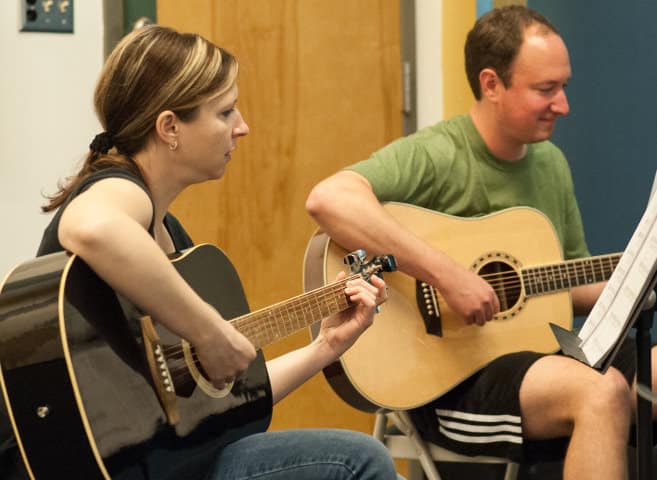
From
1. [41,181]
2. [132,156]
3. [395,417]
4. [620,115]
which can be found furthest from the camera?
[41,181]

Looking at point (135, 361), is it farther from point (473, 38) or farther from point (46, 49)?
point (46, 49)

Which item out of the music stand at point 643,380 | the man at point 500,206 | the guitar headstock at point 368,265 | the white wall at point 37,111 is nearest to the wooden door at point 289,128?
the white wall at point 37,111

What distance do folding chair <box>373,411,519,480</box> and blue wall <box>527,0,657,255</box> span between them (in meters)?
0.89

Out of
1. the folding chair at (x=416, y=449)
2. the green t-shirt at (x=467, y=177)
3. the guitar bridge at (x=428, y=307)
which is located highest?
the green t-shirt at (x=467, y=177)

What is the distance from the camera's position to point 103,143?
5.97ft

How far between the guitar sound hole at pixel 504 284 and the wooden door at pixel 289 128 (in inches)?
37.8

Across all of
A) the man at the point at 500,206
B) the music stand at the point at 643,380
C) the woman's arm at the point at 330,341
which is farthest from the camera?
the man at the point at 500,206

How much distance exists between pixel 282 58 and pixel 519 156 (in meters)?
0.97

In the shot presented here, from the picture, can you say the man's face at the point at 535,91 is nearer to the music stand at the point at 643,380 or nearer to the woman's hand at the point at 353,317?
the woman's hand at the point at 353,317

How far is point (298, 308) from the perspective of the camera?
1922mm

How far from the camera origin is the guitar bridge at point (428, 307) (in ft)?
7.68

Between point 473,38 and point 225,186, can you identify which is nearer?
point 473,38

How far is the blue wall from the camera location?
9.29 feet

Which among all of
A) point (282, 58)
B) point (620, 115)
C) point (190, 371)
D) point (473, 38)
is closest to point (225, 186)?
point (282, 58)
